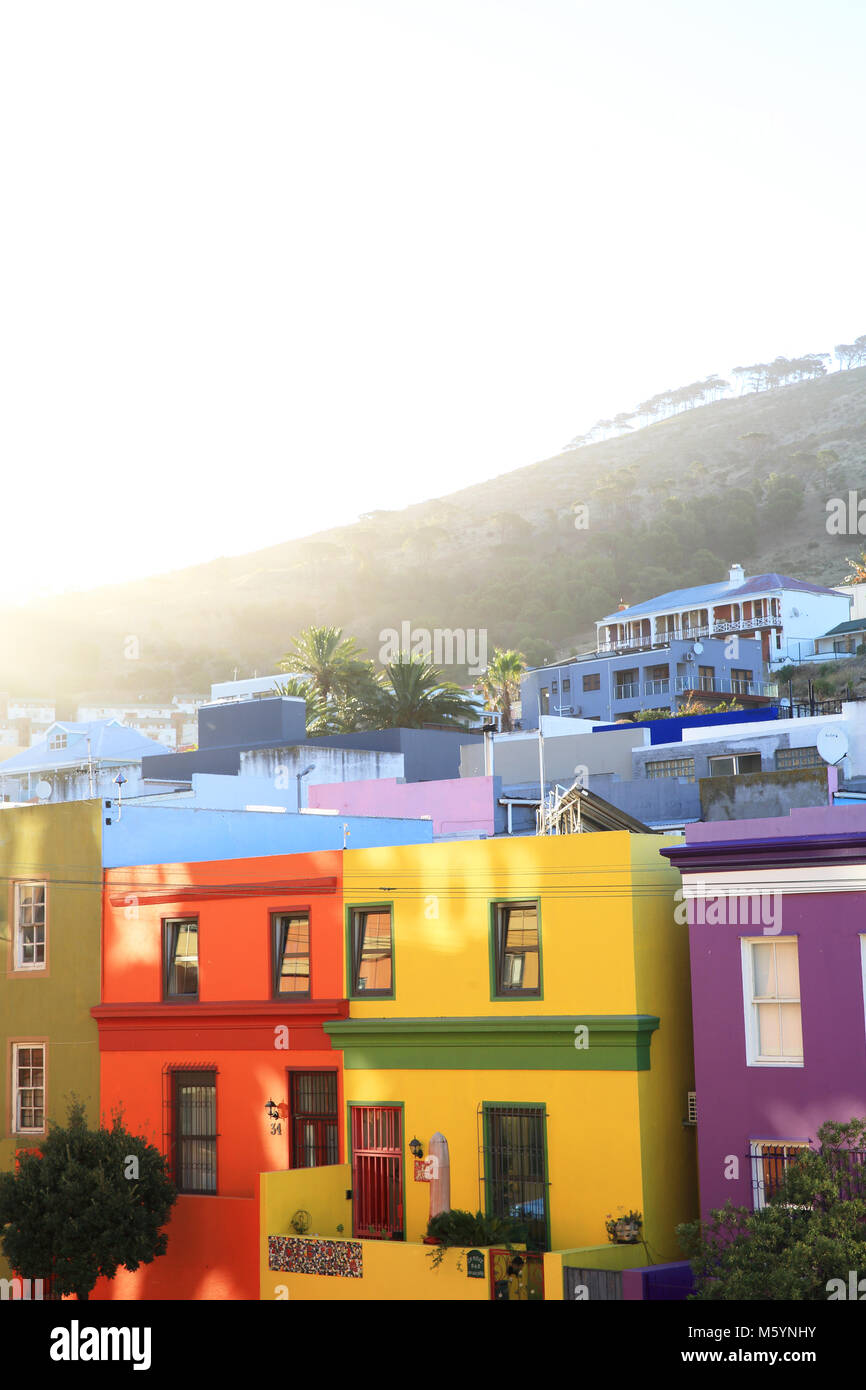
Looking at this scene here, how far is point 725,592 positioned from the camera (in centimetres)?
11044

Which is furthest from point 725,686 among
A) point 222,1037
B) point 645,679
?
point 222,1037

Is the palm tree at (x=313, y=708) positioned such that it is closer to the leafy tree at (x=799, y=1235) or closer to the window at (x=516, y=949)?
the window at (x=516, y=949)

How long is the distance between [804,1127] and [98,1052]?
47.1ft

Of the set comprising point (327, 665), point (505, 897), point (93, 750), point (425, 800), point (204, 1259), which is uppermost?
point (327, 665)

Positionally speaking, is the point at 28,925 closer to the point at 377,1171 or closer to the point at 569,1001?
the point at 377,1171

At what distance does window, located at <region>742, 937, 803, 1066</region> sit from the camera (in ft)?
78.4

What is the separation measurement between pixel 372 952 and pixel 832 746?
60.9 ft

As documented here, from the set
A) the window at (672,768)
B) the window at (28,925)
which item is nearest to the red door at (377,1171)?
the window at (28,925)

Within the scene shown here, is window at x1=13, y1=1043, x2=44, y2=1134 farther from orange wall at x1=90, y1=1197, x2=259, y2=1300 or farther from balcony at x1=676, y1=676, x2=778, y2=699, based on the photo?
balcony at x1=676, y1=676, x2=778, y2=699

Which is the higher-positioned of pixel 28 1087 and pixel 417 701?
pixel 417 701

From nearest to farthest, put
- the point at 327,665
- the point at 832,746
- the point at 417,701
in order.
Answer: the point at 832,746 < the point at 417,701 < the point at 327,665

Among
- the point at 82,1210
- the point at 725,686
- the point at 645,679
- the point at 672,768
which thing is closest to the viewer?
the point at 82,1210

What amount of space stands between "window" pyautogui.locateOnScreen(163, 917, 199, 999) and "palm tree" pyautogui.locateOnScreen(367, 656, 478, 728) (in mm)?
A: 45372

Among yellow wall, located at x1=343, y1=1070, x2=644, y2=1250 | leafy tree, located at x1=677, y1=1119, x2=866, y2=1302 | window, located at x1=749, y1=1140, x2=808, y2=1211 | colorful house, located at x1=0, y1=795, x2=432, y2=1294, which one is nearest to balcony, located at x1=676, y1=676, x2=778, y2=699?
colorful house, located at x1=0, y1=795, x2=432, y2=1294
